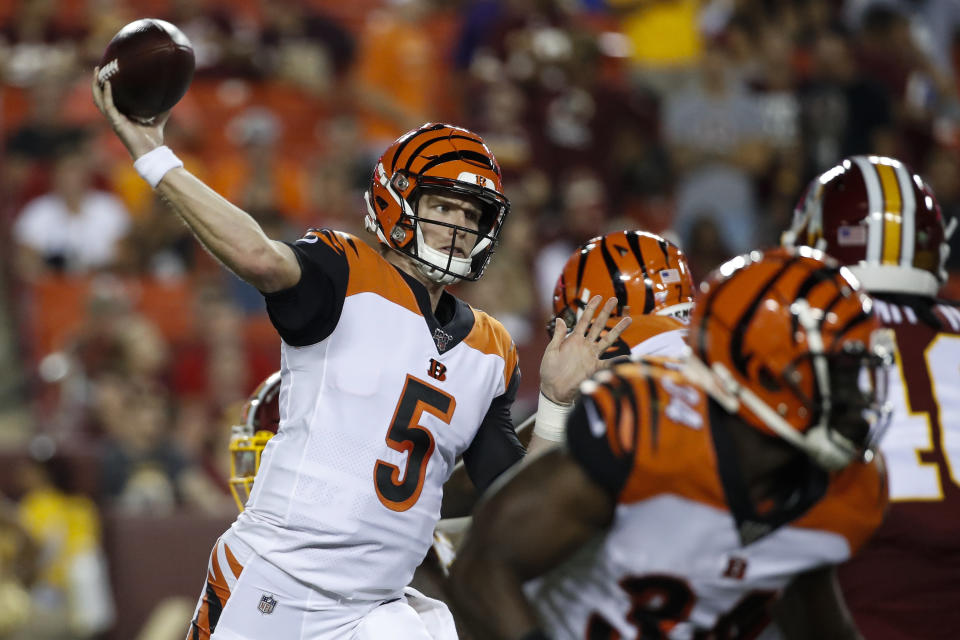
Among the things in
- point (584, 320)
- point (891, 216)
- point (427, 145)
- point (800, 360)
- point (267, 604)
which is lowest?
point (267, 604)

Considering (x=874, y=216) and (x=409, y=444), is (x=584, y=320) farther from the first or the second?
(x=874, y=216)

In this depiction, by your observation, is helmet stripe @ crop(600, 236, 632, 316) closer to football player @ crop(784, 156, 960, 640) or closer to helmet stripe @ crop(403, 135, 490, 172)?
helmet stripe @ crop(403, 135, 490, 172)

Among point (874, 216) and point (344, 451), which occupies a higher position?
point (874, 216)

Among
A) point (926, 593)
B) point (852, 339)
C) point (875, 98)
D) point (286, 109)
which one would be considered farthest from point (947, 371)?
point (286, 109)

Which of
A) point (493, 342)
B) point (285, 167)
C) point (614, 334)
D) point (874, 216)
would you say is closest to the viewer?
point (874, 216)

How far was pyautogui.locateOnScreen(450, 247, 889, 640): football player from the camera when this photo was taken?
7.77ft

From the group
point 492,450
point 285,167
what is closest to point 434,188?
point 492,450

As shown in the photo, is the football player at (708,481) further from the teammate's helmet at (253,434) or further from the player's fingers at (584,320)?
the teammate's helmet at (253,434)

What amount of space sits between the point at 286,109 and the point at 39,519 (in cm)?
472

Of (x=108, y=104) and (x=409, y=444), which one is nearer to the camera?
(x=108, y=104)

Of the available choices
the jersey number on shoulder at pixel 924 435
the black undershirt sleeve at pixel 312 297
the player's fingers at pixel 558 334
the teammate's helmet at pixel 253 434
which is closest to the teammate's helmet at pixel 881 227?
the jersey number on shoulder at pixel 924 435

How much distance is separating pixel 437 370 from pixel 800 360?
1.28m

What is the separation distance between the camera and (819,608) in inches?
107

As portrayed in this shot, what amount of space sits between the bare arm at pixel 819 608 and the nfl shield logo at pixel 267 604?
1365mm
